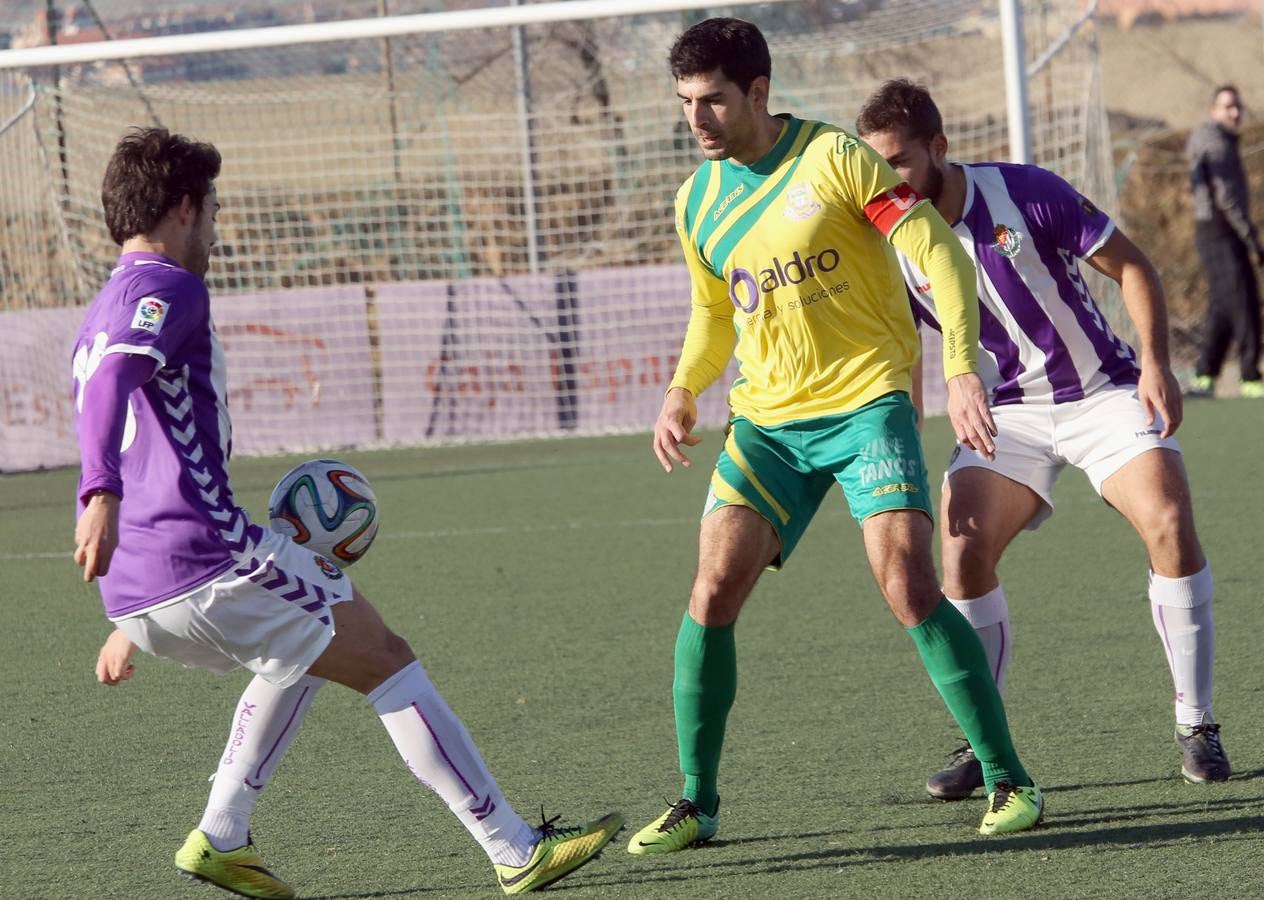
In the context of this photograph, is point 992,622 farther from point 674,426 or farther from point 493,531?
Result: point 493,531

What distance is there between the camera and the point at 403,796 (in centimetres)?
471

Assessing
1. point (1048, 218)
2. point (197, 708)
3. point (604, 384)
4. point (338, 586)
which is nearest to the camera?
point (338, 586)

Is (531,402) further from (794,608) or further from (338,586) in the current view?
(338,586)

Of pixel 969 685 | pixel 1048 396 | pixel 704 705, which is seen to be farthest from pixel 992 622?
pixel 704 705

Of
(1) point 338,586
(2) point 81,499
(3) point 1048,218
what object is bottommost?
(1) point 338,586

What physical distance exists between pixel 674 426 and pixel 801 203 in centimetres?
59

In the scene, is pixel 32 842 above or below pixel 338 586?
below

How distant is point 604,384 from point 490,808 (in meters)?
10.4

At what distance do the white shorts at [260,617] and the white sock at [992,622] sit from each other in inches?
69.4

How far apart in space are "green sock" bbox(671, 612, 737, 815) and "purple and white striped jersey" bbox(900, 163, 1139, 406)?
3.56 feet

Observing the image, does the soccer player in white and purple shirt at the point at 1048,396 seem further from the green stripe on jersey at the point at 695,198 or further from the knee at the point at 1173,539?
the green stripe on jersey at the point at 695,198

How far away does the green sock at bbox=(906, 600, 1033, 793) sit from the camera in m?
4.09

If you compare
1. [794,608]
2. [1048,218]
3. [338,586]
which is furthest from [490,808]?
[794,608]

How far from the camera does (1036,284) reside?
4.77 m
